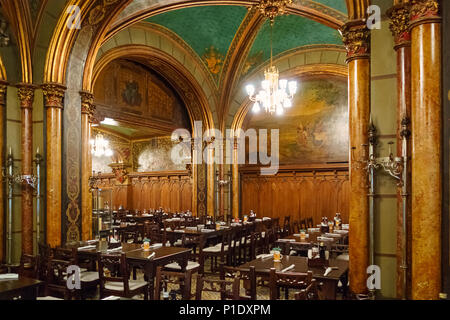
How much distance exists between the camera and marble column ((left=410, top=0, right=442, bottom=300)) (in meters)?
3.13

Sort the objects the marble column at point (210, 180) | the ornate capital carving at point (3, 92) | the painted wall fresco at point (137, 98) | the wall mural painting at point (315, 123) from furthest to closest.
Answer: the wall mural painting at point (315, 123)
the marble column at point (210, 180)
the painted wall fresco at point (137, 98)
the ornate capital carving at point (3, 92)

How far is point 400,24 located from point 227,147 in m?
10.3

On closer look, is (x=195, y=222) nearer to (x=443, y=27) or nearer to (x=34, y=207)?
(x=34, y=207)

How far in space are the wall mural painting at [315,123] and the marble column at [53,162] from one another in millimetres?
8820

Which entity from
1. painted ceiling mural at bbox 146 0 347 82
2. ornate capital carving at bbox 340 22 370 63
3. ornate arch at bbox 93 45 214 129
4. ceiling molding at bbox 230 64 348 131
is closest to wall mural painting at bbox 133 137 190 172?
ornate arch at bbox 93 45 214 129

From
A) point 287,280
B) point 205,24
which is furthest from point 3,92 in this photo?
point 205,24

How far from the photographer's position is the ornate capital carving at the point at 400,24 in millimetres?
3551

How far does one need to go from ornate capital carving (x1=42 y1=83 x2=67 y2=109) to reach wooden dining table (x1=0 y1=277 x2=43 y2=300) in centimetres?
364

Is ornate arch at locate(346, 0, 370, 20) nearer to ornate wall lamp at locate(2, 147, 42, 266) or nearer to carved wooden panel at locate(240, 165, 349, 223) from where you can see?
ornate wall lamp at locate(2, 147, 42, 266)

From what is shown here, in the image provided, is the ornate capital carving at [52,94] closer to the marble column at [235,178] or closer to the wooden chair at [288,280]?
the wooden chair at [288,280]

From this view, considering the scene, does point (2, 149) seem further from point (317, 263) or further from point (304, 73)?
point (304, 73)

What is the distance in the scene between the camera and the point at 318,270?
4699mm

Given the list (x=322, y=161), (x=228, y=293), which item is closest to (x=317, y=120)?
(x=322, y=161)

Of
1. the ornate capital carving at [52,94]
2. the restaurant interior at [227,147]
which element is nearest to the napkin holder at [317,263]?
the restaurant interior at [227,147]
